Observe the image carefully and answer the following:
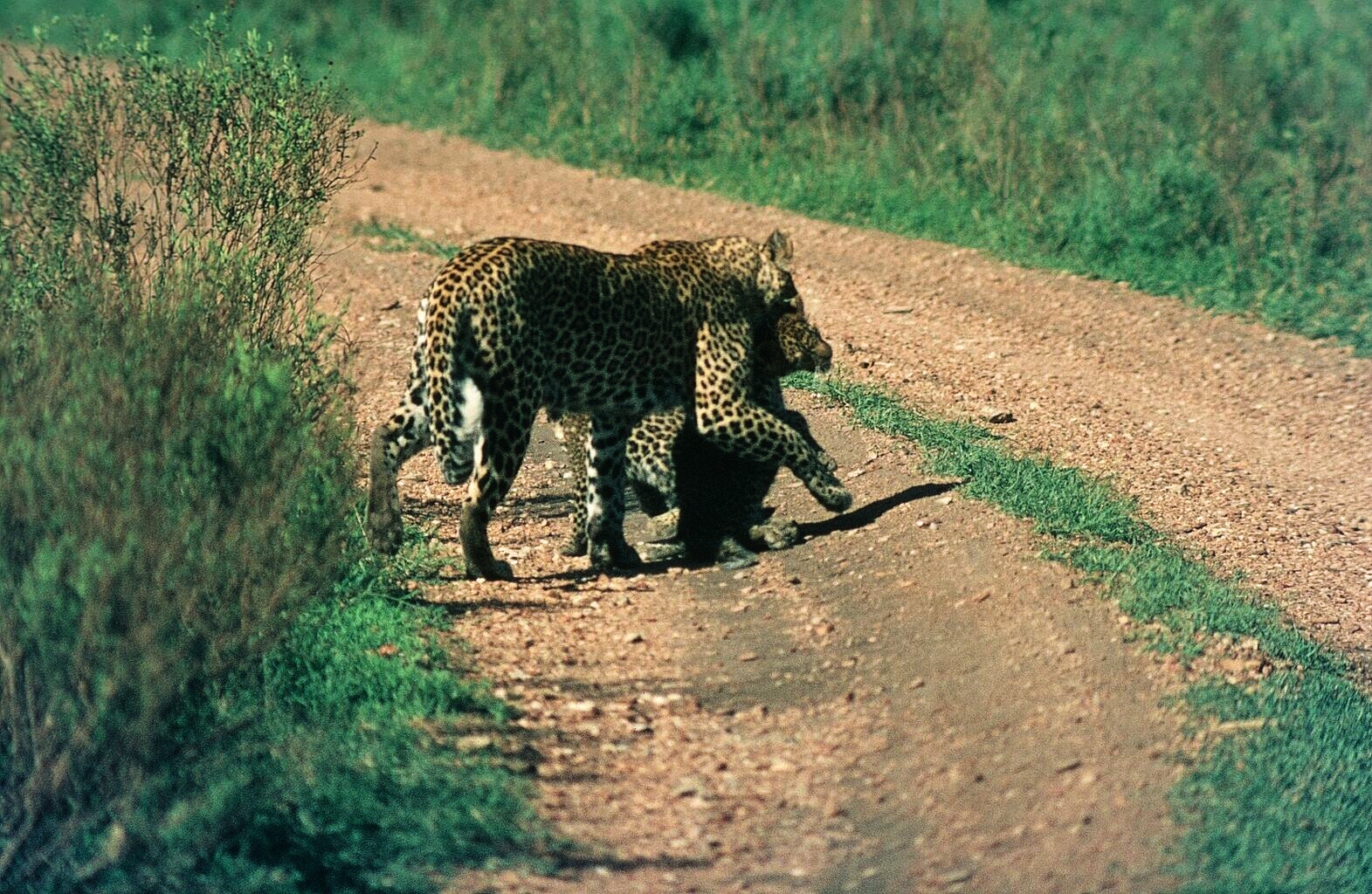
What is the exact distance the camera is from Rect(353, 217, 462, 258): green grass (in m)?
12.7

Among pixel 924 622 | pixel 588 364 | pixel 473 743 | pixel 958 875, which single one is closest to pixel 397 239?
pixel 588 364

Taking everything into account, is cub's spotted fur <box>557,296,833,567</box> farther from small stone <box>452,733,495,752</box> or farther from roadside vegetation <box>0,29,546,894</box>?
small stone <box>452,733,495,752</box>

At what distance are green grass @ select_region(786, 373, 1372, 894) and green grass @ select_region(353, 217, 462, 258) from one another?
527 centimetres

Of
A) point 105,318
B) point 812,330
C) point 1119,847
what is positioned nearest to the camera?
point 1119,847

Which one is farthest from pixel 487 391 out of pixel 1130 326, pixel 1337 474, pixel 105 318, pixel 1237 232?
pixel 1237 232

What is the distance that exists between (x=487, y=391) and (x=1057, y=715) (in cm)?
265

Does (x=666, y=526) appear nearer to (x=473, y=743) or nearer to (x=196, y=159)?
(x=473, y=743)

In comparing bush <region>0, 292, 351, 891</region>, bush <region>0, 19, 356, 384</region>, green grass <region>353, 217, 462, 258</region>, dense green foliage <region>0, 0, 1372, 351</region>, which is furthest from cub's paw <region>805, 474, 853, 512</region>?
green grass <region>353, 217, 462, 258</region>

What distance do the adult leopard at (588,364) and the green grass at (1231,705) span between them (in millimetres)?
1073

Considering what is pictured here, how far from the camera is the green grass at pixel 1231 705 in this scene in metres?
4.95

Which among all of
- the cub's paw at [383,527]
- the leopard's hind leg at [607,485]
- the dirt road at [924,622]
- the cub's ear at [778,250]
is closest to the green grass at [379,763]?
the dirt road at [924,622]

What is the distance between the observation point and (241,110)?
802 cm

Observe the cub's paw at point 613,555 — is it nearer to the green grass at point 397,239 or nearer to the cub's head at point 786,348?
the cub's head at point 786,348

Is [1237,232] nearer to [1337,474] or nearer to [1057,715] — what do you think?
[1337,474]
